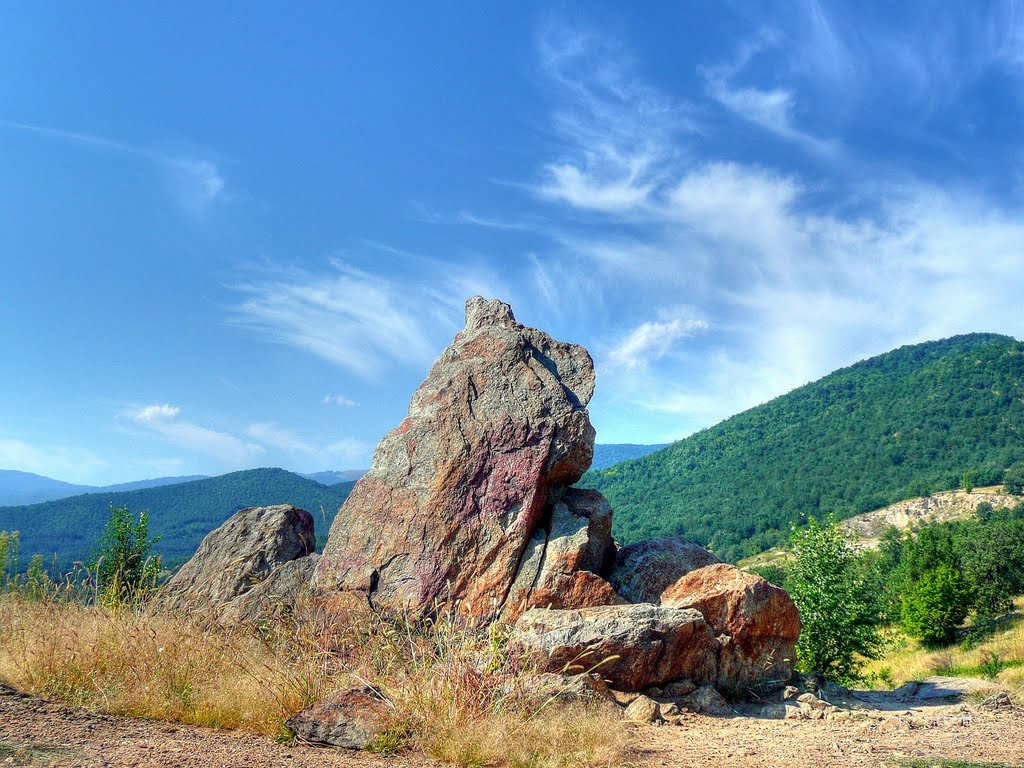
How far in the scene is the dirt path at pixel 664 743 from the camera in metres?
5.37

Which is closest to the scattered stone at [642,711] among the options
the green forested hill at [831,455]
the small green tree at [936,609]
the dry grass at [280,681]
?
the dry grass at [280,681]

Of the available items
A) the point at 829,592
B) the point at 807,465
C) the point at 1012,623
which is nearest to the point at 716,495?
the point at 807,465

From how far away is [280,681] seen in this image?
278 inches

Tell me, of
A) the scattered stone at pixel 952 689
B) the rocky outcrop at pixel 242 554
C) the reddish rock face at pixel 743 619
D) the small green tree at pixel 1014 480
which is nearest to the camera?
the reddish rock face at pixel 743 619

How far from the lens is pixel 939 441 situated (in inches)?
5285

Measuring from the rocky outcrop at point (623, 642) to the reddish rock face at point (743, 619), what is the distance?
0.59 meters

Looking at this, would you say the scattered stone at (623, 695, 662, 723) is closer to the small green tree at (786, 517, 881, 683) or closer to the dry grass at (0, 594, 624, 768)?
the dry grass at (0, 594, 624, 768)

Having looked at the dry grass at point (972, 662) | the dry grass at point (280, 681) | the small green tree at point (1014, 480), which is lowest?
the dry grass at point (972, 662)

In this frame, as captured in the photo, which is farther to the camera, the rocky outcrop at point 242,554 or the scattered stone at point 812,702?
the rocky outcrop at point 242,554

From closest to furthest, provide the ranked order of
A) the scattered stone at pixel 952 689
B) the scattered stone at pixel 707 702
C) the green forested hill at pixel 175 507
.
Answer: the scattered stone at pixel 707 702 → the scattered stone at pixel 952 689 → the green forested hill at pixel 175 507

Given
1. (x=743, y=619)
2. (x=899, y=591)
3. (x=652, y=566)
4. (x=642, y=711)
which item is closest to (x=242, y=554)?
(x=652, y=566)

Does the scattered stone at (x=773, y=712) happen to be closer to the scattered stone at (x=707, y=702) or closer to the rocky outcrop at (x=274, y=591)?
the scattered stone at (x=707, y=702)

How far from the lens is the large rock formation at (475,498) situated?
446 inches

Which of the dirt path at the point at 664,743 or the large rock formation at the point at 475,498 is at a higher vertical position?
the large rock formation at the point at 475,498
